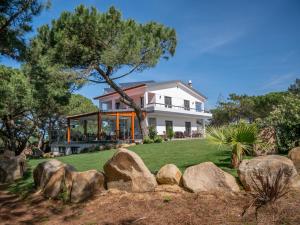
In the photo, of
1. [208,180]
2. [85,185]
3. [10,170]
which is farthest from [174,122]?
[208,180]

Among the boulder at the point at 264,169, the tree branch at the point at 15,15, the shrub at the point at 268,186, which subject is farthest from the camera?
the tree branch at the point at 15,15

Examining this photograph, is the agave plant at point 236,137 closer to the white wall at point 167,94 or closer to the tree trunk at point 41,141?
the tree trunk at point 41,141

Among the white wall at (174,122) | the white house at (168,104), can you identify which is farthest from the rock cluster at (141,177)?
the white wall at (174,122)

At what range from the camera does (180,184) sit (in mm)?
6680

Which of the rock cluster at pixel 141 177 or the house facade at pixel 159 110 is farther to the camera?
the house facade at pixel 159 110

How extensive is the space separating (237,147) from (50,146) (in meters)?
27.4

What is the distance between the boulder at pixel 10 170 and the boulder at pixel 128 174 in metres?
4.35

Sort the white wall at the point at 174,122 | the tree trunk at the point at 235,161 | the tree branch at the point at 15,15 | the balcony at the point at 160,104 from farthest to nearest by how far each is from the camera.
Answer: the white wall at the point at 174,122 < the balcony at the point at 160,104 < the tree branch at the point at 15,15 < the tree trunk at the point at 235,161

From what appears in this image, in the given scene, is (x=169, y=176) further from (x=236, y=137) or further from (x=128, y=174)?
(x=236, y=137)

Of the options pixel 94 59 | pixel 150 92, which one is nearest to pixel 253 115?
pixel 150 92

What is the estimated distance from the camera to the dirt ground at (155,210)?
4.98 metres

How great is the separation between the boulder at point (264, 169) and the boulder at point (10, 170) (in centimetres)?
726

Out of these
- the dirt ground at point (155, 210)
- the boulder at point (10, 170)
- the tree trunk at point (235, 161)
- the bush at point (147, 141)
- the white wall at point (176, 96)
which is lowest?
the dirt ground at point (155, 210)

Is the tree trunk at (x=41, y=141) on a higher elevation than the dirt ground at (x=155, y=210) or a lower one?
higher
